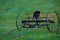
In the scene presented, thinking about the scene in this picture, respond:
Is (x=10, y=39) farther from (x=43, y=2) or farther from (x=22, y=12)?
(x=43, y=2)

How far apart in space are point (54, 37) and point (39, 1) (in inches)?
208

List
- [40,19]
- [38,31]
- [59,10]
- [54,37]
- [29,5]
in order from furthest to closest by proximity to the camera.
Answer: [29,5], [59,10], [38,31], [54,37], [40,19]

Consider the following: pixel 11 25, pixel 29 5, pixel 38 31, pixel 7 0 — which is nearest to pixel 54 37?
pixel 38 31

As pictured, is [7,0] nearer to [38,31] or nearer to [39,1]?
[39,1]

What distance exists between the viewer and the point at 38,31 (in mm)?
9383

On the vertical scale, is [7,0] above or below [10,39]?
above

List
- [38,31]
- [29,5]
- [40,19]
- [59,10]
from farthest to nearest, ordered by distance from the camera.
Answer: [29,5], [59,10], [38,31], [40,19]

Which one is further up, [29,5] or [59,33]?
[29,5]

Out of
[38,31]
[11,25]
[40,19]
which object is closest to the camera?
[40,19]

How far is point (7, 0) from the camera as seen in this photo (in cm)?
1411

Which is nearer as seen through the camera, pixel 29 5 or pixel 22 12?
pixel 22 12

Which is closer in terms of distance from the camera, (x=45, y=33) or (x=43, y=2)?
(x=45, y=33)

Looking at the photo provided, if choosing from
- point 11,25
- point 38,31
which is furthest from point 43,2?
point 38,31

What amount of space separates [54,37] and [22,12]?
3.97 m
